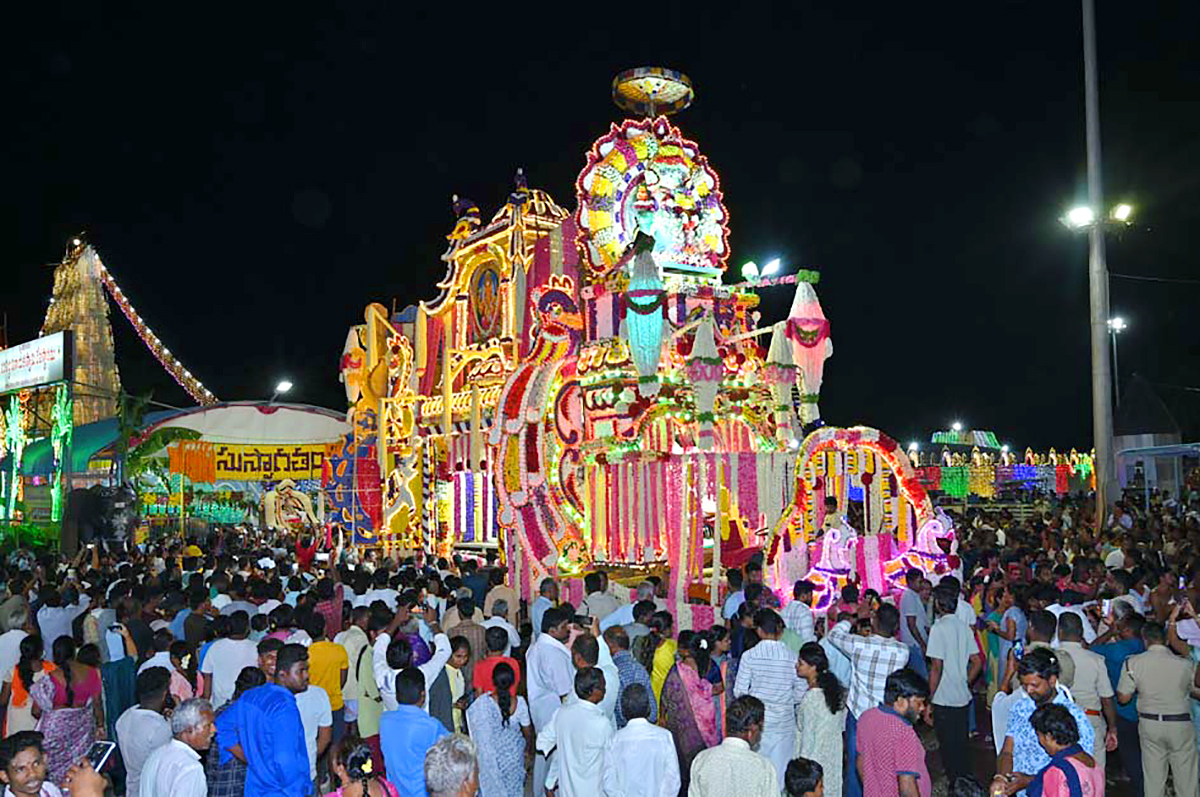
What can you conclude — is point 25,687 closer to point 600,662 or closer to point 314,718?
point 314,718

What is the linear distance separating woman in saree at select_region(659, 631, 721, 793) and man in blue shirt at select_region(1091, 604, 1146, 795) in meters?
2.75

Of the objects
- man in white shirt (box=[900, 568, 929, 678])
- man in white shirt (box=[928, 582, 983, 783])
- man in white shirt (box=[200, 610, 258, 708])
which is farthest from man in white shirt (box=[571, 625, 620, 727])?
man in white shirt (box=[900, 568, 929, 678])

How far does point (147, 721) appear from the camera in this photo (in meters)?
5.59

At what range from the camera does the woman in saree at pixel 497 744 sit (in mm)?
5766

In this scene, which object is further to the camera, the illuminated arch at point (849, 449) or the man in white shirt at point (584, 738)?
the illuminated arch at point (849, 449)

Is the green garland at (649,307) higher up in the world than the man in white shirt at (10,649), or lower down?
higher up

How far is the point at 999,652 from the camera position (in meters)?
8.30

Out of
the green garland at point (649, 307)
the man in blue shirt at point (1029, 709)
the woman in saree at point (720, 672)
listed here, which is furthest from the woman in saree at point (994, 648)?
the green garland at point (649, 307)

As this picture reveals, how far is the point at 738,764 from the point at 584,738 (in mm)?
1071

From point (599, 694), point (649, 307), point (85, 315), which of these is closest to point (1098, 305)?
point (649, 307)

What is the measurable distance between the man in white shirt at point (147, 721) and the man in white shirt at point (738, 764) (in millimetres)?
2894

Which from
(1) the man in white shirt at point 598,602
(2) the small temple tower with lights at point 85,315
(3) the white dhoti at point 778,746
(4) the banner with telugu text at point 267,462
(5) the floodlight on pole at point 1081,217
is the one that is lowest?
(3) the white dhoti at point 778,746

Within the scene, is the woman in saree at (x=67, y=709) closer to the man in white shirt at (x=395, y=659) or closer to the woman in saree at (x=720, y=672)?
the man in white shirt at (x=395, y=659)

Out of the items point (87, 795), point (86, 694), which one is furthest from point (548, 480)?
point (87, 795)
